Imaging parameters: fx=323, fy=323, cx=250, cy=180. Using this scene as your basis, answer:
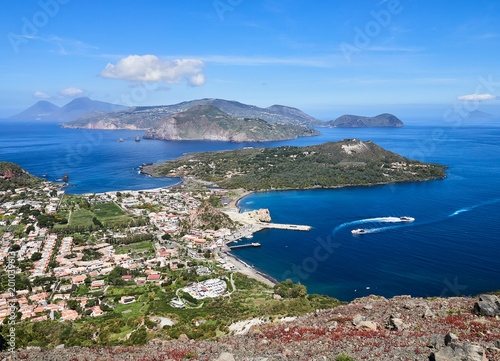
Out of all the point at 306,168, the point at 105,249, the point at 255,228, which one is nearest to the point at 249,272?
the point at 255,228

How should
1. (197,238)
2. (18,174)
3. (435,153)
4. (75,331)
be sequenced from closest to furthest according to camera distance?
(75,331)
(197,238)
(18,174)
(435,153)

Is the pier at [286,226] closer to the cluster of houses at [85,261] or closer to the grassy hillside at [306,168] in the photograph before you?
the cluster of houses at [85,261]

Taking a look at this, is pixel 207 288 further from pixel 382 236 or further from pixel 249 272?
pixel 382 236

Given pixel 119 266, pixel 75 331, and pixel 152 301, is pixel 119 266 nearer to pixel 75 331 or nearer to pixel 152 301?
pixel 152 301

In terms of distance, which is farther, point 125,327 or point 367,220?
point 367,220

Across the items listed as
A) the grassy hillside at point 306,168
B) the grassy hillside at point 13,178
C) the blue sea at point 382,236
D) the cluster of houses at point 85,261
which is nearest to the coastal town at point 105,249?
the cluster of houses at point 85,261

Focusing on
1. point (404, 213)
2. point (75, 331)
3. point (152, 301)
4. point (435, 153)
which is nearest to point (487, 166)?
point (435, 153)

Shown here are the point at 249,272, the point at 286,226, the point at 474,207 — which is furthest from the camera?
the point at 474,207
